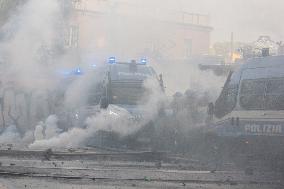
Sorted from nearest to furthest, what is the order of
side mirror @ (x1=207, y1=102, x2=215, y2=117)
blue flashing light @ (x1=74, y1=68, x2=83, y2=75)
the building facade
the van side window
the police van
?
the police van → the van side window → side mirror @ (x1=207, y1=102, x2=215, y2=117) → blue flashing light @ (x1=74, y1=68, x2=83, y2=75) → the building facade

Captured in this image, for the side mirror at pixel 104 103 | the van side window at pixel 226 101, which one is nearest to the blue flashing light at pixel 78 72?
the side mirror at pixel 104 103

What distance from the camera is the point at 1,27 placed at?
20.5 meters

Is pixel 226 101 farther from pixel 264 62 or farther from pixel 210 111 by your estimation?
pixel 264 62

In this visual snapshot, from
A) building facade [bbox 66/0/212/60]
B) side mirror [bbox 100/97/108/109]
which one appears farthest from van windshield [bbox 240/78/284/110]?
building facade [bbox 66/0/212/60]

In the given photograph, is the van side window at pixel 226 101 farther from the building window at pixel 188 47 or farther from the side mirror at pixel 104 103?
the building window at pixel 188 47

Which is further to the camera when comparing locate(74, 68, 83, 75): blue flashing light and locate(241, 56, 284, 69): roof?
locate(74, 68, 83, 75): blue flashing light

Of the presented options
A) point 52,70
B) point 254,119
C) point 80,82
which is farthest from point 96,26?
point 254,119

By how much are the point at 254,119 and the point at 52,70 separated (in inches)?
420

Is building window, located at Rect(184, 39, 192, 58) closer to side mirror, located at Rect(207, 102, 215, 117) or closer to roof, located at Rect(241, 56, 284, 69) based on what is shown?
side mirror, located at Rect(207, 102, 215, 117)

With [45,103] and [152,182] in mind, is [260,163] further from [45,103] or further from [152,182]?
[45,103]

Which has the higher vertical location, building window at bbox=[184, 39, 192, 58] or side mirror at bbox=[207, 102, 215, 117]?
building window at bbox=[184, 39, 192, 58]

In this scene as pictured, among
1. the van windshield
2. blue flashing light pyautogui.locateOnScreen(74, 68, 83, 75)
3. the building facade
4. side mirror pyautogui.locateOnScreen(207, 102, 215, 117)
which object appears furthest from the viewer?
the building facade

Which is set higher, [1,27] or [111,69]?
[1,27]

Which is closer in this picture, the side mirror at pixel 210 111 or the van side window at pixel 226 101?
the van side window at pixel 226 101
